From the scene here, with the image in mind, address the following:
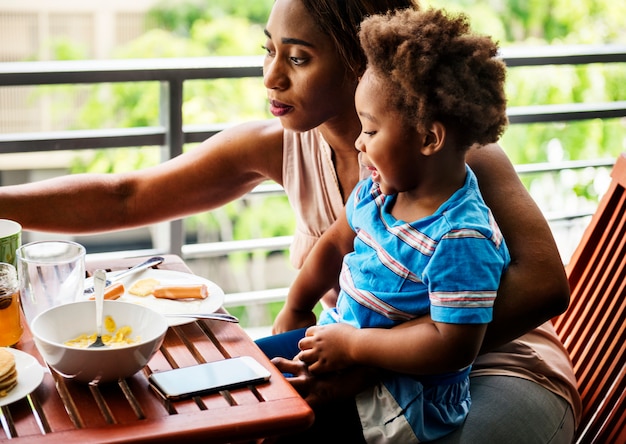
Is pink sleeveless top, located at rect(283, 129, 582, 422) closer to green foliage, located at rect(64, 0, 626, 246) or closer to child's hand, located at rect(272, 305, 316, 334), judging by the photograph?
child's hand, located at rect(272, 305, 316, 334)

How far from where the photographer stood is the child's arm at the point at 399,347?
4.49ft

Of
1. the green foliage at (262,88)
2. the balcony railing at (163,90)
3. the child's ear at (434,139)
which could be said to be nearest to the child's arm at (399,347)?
the child's ear at (434,139)

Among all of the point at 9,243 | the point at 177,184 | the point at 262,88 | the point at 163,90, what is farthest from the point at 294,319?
the point at 262,88

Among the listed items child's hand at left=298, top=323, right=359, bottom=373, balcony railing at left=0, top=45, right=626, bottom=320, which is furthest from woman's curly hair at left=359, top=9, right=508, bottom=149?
balcony railing at left=0, top=45, right=626, bottom=320

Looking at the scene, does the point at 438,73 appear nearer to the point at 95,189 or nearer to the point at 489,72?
the point at 489,72

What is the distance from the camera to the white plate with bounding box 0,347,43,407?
3.91 feet

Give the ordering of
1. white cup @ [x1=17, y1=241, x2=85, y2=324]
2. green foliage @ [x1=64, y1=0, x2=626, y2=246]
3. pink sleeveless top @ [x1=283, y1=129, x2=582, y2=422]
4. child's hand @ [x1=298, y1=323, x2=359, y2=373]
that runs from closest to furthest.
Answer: white cup @ [x1=17, y1=241, x2=85, y2=324], child's hand @ [x1=298, y1=323, x2=359, y2=373], pink sleeveless top @ [x1=283, y1=129, x2=582, y2=422], green foliage @ [x1=64, y1=0, x2=626, y2=246]

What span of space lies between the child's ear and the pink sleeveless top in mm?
404

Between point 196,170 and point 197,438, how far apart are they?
3.16ft

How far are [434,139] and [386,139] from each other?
0.27 ft

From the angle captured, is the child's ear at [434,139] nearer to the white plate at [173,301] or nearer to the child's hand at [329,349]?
the child's hand at [329,349]

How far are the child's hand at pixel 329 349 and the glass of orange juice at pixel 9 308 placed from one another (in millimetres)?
490

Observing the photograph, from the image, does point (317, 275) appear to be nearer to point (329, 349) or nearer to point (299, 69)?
point (329, 349)

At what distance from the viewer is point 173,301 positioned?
154cm
